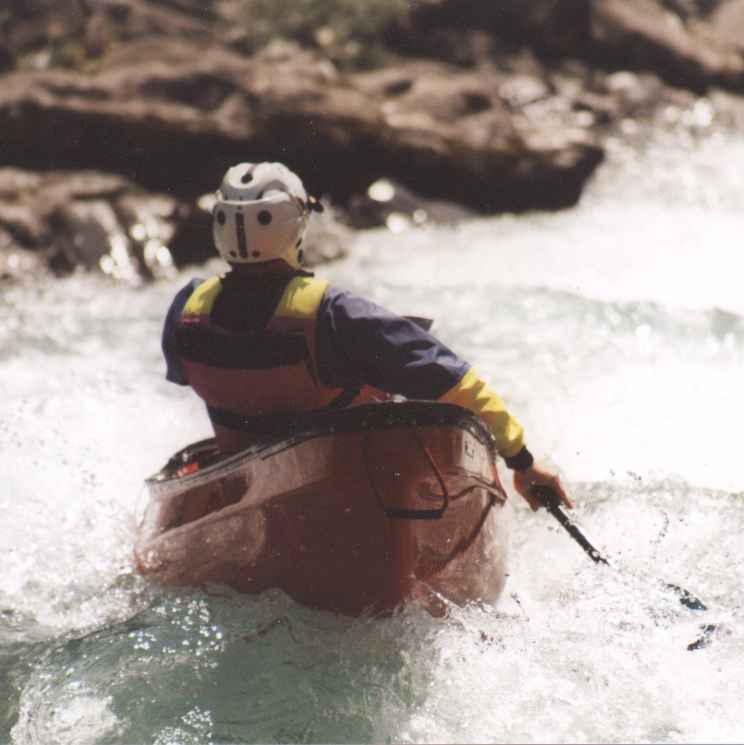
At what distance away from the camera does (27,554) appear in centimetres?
482

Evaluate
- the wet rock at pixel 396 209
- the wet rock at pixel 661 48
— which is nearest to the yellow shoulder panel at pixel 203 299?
the wet rock at pixel 396 209

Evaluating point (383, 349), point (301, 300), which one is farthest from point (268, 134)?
point (383, 349)

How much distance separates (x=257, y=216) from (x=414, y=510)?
109 cm

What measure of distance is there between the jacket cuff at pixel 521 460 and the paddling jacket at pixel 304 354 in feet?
0.04

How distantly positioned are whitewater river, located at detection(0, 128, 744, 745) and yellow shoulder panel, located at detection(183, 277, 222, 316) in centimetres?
102

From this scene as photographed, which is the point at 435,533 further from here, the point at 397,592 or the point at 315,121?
the point at 315,121

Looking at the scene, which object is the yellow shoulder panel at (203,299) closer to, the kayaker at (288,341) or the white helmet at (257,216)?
the kayaker at (288,341)

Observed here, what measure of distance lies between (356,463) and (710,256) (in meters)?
6.40

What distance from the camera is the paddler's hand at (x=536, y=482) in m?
3.80

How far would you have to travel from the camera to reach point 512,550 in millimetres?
4773

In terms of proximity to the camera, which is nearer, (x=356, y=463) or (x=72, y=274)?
(x=356, y=463)

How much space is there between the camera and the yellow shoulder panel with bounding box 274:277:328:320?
11.6 feet

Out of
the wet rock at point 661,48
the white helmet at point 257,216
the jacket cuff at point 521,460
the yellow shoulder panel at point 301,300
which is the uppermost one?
the white helmet at point 257,216

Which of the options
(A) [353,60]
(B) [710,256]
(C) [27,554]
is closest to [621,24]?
(A) [353,60]
